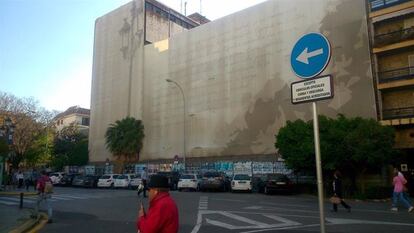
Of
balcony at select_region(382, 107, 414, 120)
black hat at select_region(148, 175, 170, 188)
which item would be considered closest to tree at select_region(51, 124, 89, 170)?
balcony at select_region(382, 107, 414, 120)

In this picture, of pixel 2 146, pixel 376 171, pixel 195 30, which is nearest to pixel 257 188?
pixel 376 171

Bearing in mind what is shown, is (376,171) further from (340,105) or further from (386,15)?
(386,15)

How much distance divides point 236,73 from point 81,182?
19991 mm

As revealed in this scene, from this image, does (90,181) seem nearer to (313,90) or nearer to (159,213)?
(313,90)

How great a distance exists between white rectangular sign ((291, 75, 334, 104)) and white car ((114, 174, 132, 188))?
36.4 meters

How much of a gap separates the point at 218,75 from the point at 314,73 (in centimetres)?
4320

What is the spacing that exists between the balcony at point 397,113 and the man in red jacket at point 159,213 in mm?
29065

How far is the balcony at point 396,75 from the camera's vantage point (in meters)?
30.8

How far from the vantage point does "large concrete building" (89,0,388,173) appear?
1455 inches

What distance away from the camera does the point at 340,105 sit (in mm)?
36594

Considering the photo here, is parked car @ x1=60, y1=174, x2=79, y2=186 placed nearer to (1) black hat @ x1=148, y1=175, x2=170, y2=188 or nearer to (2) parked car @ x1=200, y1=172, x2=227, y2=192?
(2) parked car @ x1=200, y1=172, x2=227, y2=192

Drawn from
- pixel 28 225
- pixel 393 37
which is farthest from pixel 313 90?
pixel 393 37

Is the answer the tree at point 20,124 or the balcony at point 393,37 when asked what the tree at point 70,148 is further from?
the balcony at point 393,37

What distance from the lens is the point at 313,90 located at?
19.4 feet
